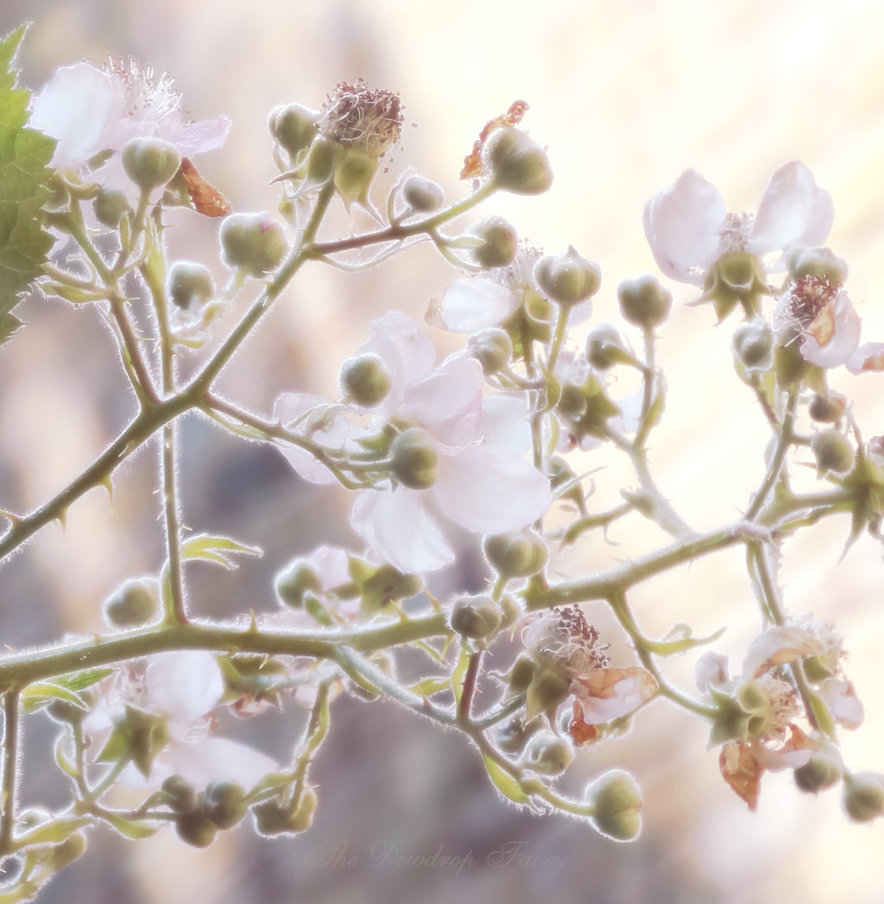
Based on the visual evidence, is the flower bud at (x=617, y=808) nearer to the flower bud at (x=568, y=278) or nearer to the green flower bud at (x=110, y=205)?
the flower bud at (x=568, y=278)

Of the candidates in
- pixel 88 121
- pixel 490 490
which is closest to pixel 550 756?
pixel 490 490

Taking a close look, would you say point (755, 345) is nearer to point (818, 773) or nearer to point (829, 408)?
point (829, 408)

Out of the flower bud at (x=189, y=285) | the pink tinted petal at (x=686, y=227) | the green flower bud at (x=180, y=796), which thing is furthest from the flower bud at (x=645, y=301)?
the green flower bud at (x=180, y=796)

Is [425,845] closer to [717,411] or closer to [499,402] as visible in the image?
[717,411]

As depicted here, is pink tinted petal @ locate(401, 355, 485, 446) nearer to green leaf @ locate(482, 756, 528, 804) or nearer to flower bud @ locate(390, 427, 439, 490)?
flower bud @ locate(390, 427, 439, 490)

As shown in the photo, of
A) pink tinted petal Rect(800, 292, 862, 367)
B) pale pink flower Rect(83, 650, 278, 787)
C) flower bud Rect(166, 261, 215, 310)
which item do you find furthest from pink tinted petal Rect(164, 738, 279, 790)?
pink tinted petal Rect(800, 292, 862, 367)
